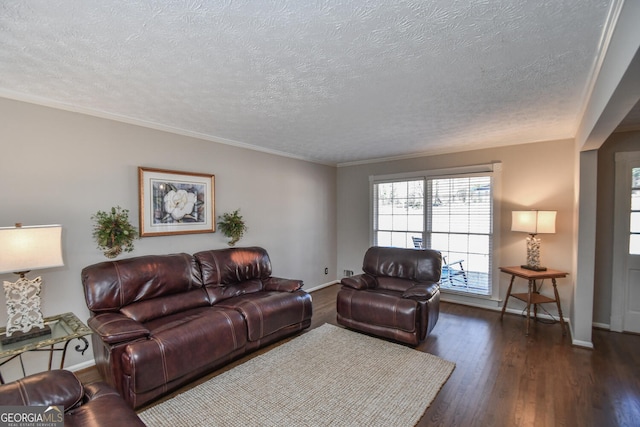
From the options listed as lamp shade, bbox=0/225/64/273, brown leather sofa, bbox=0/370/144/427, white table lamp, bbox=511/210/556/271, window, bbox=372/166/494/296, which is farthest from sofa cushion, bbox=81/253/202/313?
white table lamp, bbox=511/210/556/271

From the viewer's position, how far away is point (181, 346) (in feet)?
7.70

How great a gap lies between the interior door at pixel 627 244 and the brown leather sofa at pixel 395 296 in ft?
6.81

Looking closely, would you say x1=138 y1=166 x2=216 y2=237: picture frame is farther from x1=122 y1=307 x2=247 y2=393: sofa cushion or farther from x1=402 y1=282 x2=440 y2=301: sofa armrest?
x1=402 y1=282 x2=440 y2=301: sofa armrest

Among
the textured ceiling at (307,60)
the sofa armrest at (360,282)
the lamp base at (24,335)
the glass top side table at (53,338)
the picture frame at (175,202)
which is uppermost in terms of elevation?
the textured ceiling at (307,60)

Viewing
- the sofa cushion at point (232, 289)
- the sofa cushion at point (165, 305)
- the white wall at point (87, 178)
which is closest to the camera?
the white wall at point (87, 178)

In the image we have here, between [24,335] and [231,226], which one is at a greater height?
[231,226]

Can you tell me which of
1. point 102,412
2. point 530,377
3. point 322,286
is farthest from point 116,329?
point 322,286

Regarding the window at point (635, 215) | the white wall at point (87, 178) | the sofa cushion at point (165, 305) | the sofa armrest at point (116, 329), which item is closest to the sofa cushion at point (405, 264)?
the white wall at point (87, 178)

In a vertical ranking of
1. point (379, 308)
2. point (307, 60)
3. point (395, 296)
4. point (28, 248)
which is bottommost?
point (379, 308)

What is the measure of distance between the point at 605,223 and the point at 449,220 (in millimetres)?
1812

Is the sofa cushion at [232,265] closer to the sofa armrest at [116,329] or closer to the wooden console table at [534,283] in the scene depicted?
the sofa armrest at [116,329]

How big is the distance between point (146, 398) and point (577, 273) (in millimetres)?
4276

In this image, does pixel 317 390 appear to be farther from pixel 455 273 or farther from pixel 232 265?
pixel 455 273

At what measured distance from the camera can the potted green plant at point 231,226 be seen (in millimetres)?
3898
